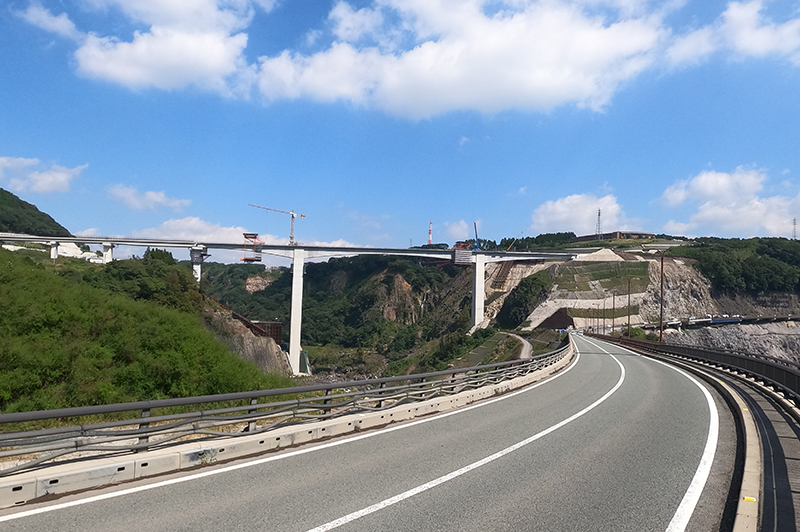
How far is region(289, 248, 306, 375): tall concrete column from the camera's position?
82.2 m

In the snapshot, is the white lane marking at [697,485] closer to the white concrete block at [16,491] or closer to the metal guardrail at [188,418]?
the metal guardrail at [188,418]

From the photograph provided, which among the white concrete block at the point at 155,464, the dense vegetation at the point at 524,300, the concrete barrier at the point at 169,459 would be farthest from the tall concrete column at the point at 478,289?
the white concrete block at the point at 155,464

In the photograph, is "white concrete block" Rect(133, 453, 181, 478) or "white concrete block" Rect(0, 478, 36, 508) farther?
"white concrete block" Rect(133, 453, 181, 478)

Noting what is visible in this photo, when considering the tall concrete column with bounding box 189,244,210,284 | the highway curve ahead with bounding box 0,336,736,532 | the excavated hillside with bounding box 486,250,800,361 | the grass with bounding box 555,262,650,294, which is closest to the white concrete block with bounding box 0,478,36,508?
the highway curve ahead with bounding box 0,336,736,532

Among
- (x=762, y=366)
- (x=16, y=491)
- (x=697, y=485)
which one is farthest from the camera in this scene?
(x=762, y=366)

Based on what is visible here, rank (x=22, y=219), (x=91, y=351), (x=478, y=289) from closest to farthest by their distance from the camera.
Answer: (x=91, y=351) < (x=478, y=289) < (x=22, y=219)

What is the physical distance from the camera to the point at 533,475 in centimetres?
758

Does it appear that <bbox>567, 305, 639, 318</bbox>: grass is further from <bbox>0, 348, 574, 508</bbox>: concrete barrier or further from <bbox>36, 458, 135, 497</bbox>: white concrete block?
<bbox>36, 458, 135, 497</bbox>: white concrete block

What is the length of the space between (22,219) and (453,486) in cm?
14438

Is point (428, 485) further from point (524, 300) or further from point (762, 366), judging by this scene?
point (524, 300)

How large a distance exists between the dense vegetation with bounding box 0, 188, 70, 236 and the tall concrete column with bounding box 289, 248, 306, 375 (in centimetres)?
6564

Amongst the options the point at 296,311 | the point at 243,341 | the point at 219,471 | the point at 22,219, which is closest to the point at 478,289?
the point at 296,311

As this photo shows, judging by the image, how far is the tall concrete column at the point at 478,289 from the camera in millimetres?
98438

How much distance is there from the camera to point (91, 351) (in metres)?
18.1
